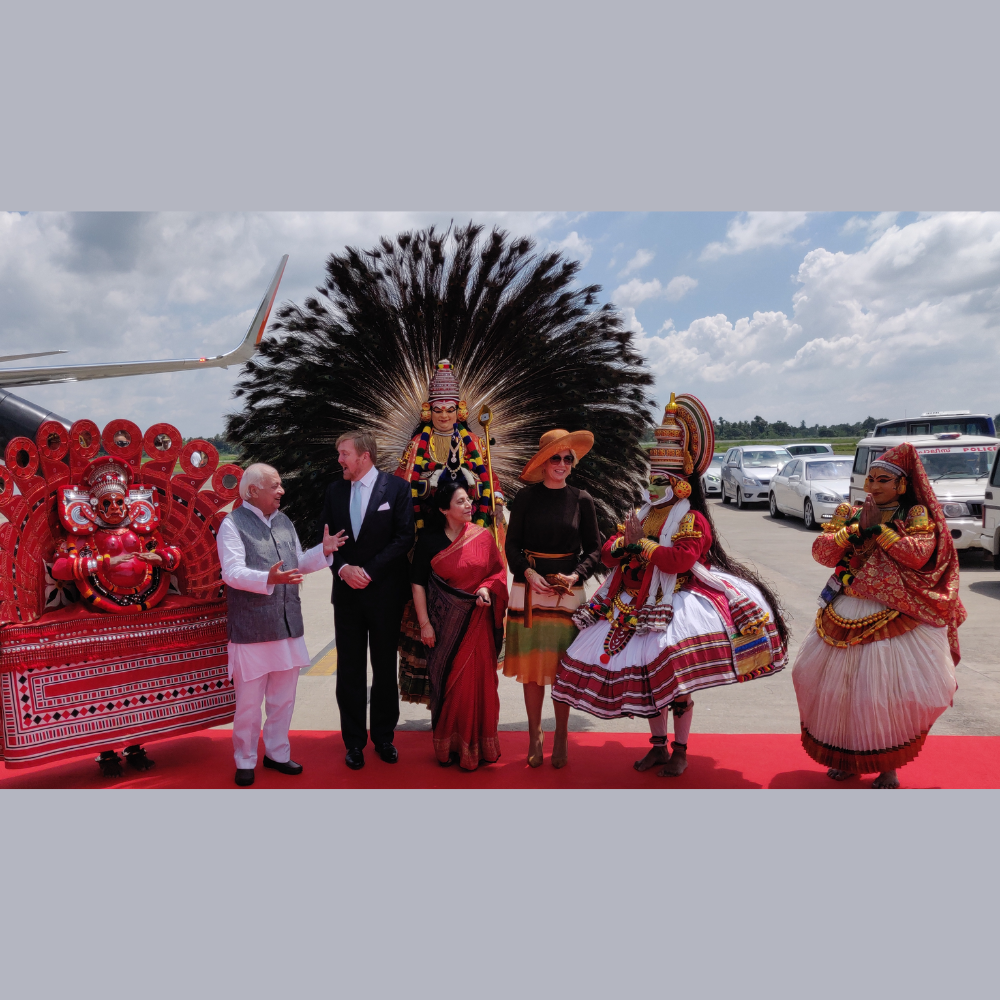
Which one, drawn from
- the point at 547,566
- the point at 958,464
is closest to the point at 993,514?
the point at 958,464

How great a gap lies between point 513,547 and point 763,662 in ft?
4.35

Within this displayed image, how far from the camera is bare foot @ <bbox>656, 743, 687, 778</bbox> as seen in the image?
3.95 m

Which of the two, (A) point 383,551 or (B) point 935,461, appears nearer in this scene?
(A) point 383,551

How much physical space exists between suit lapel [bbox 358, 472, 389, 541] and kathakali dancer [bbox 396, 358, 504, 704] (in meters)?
0.31

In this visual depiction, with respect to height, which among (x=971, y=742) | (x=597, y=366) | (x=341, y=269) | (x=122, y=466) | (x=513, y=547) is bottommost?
(x=971, y=742)

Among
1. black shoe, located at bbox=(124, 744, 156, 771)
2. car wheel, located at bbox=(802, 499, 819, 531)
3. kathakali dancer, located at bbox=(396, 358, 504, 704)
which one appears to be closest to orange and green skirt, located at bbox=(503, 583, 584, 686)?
kathakali dancer, located at bbox=(396, 358, 504, 704)

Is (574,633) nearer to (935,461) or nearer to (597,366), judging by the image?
(597,366)

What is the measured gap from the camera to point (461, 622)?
3.94 metres

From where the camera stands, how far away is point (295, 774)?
13.2 feet

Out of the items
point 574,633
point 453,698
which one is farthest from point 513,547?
point 453,698

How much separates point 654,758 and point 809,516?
454 inches

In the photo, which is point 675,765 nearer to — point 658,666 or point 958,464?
point 658,666

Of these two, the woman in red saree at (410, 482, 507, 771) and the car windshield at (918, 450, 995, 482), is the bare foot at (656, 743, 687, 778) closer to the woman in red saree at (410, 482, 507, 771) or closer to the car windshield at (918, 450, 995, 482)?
the woman in red saree at (410, 482, 507, 771)

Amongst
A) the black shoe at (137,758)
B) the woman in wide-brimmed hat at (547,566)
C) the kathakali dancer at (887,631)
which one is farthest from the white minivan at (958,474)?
the black shoe at (137,758)
